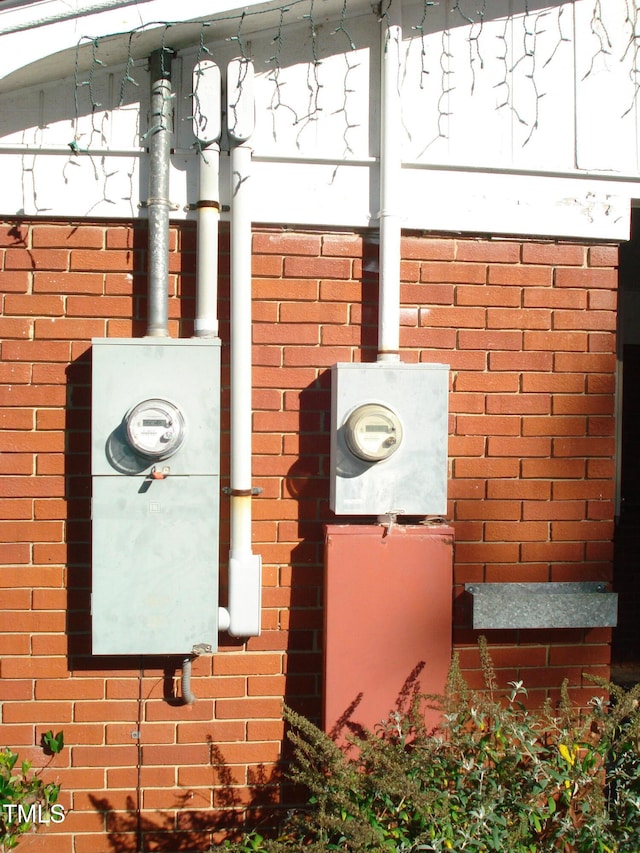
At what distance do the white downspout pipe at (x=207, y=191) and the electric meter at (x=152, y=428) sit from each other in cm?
36

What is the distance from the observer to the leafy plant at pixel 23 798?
2.65m

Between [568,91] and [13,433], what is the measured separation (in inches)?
100

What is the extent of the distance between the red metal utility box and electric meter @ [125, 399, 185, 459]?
680 mm

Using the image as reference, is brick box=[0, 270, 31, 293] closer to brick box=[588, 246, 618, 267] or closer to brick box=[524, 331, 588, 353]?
brick box=[524, 331, 588, 353]

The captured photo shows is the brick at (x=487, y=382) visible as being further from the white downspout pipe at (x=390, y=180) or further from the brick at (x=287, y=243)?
the brick at (x=287, y=243)

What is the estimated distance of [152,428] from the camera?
2.64 meters

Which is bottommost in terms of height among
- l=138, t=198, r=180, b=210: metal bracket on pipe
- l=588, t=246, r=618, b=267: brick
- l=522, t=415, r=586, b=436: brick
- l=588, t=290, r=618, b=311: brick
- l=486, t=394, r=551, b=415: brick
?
l=522, t=415, r=586, b=436: brick

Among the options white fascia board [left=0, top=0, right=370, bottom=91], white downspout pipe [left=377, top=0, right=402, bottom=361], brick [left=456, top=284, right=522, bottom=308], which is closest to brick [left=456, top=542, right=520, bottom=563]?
white downspout pipe [left=377, top=0, right=402, bottom=361]

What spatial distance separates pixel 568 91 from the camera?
118 inches

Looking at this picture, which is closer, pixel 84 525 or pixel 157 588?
pixel 157 588

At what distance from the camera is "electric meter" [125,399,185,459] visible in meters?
2.63

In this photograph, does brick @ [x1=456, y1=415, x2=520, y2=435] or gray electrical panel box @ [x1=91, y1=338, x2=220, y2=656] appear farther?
brick @ [x1=456, y1=415, x2=520, y2=435]

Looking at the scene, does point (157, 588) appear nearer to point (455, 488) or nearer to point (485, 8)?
point (455, 488)

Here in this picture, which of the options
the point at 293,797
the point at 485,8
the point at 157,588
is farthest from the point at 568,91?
the point at 293,797
